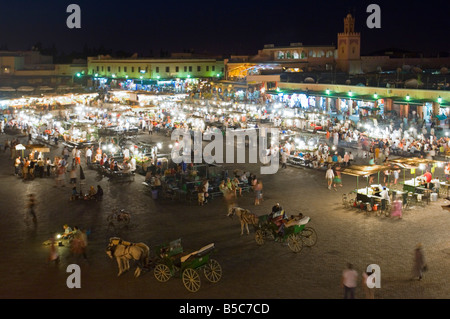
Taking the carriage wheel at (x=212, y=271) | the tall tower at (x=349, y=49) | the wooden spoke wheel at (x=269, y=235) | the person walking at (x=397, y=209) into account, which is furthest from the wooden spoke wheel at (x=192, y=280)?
the tall tower at (x=349, y=49)

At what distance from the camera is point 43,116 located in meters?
35.0

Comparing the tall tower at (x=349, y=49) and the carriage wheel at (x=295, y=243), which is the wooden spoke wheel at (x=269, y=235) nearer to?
the carriage wheel at (x=295, y=243)

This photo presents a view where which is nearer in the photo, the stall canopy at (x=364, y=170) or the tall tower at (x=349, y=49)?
the stall canopy at (x=364, y=170)

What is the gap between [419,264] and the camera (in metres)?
9.86

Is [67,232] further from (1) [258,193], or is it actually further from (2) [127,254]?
(1) [258,193]

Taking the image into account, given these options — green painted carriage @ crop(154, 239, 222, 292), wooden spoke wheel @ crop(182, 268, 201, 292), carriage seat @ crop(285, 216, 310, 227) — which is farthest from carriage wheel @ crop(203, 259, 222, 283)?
carriage seat @ crop(285, 216, 310, 227)

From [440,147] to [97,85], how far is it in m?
46.6

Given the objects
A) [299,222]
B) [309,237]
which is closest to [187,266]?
[299,222]

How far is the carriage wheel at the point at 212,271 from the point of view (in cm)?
993

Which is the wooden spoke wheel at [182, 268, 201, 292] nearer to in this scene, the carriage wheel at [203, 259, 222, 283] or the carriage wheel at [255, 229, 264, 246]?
the carriage wheel at [203, 259, 222, 283]

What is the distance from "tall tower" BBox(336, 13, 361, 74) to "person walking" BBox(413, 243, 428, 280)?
133 feet

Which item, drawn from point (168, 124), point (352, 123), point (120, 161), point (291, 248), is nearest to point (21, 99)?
point (168, 124)

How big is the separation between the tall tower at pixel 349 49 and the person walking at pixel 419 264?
40654 millimetres
